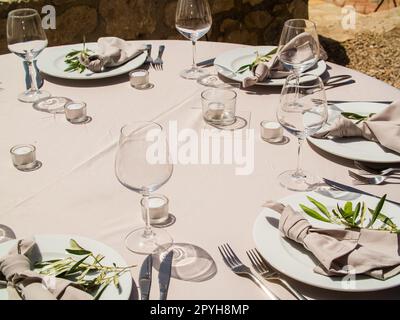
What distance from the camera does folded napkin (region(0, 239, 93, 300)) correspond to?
917 millimetres

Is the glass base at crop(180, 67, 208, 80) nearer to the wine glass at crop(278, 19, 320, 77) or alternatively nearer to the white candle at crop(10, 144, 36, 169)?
the wine glass at crop(278, 19, 320, 77)

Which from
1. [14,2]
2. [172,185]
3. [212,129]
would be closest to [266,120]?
[212,129]

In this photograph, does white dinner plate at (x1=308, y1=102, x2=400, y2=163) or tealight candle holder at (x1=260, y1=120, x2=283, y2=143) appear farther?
tealight candle holder at (x1=260, y1=120, x2=283, y2=143)

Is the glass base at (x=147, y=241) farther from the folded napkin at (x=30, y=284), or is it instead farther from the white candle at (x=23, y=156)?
the white candle at (x=23, y=156)

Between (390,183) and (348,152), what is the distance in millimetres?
131

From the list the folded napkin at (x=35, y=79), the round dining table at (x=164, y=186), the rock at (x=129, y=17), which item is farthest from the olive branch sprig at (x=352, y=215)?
the rock at (x=129, y=17)

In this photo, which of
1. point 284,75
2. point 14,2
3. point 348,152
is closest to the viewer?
point 348,152

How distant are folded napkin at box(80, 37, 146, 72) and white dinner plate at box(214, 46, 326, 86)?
30 centimetres

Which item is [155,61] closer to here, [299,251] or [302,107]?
[302,107]

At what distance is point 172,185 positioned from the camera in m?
1.31

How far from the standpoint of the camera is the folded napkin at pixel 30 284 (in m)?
0.92

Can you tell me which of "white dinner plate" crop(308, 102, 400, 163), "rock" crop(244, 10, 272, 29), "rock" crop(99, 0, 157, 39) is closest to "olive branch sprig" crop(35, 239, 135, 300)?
"white dinner plate" crop(308, 102, 400, 163)

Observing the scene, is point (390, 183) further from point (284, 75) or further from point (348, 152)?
point (284, 75)

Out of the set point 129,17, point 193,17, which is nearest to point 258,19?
point 129,17
